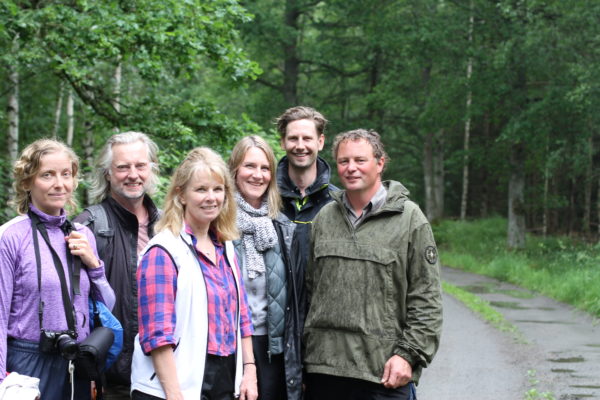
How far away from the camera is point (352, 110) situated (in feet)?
131

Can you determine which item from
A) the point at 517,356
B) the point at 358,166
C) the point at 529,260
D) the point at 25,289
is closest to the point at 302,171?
the point at 358,166

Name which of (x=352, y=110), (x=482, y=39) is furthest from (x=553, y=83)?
(x=352, y=110)

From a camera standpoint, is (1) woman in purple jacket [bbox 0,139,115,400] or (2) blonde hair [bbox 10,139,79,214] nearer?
(1) woman in purple jacket [bbox 0,139,115,400]

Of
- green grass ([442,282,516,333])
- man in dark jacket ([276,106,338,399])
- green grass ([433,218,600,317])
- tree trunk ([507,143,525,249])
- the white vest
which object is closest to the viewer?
the white vest

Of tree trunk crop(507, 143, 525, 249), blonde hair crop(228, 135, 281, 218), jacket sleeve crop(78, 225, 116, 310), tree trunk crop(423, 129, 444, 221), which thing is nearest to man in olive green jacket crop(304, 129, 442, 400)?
blonde hair crop(228, 135, 281, 218)

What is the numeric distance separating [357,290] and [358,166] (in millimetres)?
690

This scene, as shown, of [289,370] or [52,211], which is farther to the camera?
[289,370]

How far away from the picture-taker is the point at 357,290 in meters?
4.05

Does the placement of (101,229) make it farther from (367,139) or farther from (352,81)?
(352,81)

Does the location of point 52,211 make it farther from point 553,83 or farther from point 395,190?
point 553,83

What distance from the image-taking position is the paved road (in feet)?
25.7

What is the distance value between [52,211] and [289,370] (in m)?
1.53

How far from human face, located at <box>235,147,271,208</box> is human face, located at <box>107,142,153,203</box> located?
0.54 meters

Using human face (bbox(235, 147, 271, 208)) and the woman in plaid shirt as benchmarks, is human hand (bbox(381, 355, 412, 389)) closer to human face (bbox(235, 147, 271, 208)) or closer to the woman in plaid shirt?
the woman in plaid shirt
